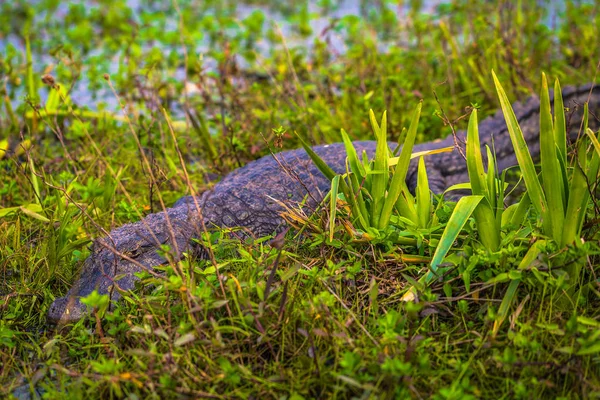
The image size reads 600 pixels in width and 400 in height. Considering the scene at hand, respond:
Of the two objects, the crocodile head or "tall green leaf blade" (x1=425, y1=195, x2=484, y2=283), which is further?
the crocodile head

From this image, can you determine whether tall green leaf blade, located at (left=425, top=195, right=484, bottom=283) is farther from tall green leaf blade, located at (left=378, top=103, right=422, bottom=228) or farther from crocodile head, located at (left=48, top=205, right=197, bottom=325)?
crocodile head, located at (left=48, top=205, right=197, bottom=325)

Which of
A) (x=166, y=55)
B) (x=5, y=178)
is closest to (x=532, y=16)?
(x=166, y=55)

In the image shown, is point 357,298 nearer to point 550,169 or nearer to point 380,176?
point 380,176

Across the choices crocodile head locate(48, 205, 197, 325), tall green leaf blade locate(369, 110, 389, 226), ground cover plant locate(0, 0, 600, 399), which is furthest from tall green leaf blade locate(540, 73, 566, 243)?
crocodile head locate(48, 205, 197, 325)

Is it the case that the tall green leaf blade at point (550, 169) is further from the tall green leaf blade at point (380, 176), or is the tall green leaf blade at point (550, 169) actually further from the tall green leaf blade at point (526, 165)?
the tall green leaf blade at point (380, 176)

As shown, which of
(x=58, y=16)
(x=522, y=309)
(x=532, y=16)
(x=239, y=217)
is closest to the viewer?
(x=522, y=309)

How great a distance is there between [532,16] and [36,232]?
4.36 metres

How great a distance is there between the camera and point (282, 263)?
2.49 m

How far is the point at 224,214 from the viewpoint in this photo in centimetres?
286

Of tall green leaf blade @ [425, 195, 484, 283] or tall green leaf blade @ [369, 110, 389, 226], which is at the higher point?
tall green leaf blade @ [369, 110, 389, 226]

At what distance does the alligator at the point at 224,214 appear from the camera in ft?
7.92

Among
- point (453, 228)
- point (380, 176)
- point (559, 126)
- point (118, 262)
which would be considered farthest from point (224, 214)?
point (559, 126)

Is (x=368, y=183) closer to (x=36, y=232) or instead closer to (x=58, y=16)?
(x=36, y=232)

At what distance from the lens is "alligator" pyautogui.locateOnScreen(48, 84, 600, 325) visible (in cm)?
241
